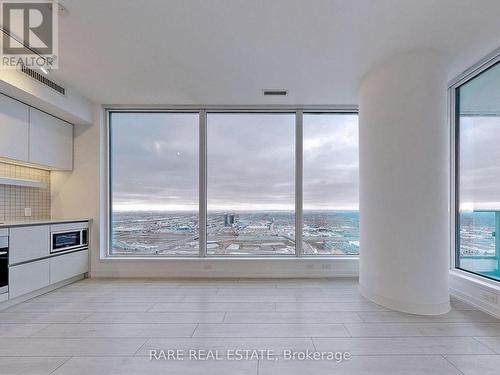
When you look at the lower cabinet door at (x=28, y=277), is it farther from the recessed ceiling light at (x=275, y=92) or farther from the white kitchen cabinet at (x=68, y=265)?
the recessed ceiling light at (x=275, y=92)

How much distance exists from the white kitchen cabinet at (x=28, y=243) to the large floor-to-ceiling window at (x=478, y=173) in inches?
199

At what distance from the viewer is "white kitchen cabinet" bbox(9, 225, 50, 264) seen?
3188mm

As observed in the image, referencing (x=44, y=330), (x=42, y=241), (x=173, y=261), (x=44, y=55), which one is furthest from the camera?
(x=173, y=261)

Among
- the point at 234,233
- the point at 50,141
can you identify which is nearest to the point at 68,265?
the point at 50,141

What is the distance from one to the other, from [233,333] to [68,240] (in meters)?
2.78

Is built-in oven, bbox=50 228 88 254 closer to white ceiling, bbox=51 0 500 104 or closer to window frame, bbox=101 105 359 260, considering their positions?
window frame, bbox=101 105 359 260

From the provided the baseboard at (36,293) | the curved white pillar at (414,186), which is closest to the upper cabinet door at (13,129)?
the baseboard at (36,293)

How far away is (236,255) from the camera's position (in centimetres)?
473

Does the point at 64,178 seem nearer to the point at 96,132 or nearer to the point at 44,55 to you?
the point at 96,132

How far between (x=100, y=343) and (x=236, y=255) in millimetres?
2531

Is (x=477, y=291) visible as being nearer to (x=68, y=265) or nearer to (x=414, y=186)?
(x=414, y=186)

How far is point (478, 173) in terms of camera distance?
351cm

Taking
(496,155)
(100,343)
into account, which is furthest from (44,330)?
(496,155)

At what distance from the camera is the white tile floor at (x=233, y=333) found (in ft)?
6.79
